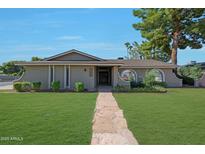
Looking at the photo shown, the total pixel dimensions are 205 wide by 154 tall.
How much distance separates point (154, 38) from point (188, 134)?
2791cm

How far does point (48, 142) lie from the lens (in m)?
6.50

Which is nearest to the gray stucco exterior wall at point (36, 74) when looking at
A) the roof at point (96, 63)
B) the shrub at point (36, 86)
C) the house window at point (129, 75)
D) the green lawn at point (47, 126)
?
the roof at point (96, 63)

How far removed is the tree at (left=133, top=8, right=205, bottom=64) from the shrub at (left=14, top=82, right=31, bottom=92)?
1722 cm

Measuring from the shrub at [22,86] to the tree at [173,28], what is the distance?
17218 millimetres

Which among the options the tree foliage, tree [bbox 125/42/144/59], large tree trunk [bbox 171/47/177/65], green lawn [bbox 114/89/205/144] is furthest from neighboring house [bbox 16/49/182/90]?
tree [bbox 125/42/144/59]

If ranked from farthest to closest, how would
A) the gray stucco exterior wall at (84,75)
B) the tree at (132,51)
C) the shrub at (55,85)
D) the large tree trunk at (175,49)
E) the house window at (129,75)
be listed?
the tree at (132,51) < the large tree trunk at (175,49) < the house window at (129,75) < the gray stucco exterior wall at (84,75) < the shrub at (55,85)

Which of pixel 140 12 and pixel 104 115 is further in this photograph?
pixel 140 12

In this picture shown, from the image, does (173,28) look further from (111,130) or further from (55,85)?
(111,130)

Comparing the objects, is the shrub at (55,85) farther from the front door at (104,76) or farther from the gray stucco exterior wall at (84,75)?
the front door at (104,76)

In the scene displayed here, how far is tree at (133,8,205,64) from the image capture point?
32062mm

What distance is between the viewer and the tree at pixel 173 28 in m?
32.1

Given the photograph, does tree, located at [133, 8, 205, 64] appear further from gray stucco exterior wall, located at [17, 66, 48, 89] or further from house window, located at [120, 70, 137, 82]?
gray stucco exterior wall, located at [17, 66, 48, 89]
